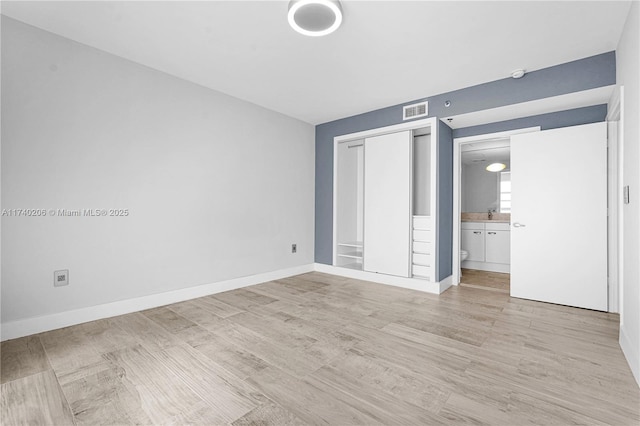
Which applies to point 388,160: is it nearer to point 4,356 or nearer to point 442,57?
point 442,57

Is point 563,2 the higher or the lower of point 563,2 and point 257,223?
the higher

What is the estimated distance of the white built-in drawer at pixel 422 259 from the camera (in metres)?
4.02

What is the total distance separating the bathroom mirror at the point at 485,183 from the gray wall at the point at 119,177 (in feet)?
13.9

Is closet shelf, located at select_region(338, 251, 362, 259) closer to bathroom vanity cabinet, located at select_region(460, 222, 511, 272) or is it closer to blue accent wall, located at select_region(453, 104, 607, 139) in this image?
bathroom vanity cabinet, located at select_region(460, 222, 511, 272)

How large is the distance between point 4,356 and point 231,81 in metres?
3.18

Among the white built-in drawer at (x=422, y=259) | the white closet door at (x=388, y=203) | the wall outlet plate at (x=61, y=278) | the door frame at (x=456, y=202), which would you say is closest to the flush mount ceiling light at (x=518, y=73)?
the door frame at (x=456, y=202)

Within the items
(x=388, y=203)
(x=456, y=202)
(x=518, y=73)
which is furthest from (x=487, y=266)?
(x=518, y=73)

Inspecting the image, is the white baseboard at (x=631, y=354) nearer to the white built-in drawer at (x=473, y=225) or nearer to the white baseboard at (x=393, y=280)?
the white baseboard at (x=393, y=280)

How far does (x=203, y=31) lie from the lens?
2.51 meters

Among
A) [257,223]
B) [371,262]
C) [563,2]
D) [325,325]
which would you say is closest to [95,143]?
[257,223]

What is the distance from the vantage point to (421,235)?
4129 mm

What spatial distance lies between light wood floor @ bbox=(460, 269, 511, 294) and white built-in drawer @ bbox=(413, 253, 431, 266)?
30.2 inches

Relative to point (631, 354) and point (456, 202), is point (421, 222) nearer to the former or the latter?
point (456, 202)

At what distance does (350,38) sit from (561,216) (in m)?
3.10
